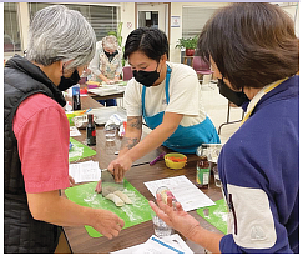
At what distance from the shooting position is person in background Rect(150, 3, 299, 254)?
0.79 metres

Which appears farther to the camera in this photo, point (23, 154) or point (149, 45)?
A: point (149, 45)

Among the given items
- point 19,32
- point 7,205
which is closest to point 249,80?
point 7,205

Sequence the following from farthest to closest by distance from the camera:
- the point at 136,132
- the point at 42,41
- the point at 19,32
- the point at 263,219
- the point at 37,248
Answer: the point at 19,32 < the point at 136,132 < the point at 37,248 < the point at 42,41 < the point at 263,219

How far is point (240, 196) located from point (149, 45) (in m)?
1.26

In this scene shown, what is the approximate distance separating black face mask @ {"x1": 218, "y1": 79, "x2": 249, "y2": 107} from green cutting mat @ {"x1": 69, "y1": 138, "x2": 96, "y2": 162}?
4.42 feet

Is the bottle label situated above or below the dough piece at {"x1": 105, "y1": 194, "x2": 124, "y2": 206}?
above

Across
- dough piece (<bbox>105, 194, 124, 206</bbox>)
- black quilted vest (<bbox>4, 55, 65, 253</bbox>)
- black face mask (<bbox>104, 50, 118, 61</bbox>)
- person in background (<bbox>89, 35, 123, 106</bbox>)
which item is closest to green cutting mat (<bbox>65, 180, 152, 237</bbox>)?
dough piece (<bbox>105, 194, 124, 206</bbox>)

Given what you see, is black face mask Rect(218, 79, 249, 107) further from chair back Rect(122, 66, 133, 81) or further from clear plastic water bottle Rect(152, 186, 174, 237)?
chair back Rect(122, 66, 133, 81)

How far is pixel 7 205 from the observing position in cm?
112

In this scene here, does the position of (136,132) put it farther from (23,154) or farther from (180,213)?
(23,154)

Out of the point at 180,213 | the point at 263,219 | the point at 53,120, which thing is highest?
the point at 53,120

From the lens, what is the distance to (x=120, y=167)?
1769mm

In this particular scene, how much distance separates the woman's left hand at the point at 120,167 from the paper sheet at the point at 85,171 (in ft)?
0.50

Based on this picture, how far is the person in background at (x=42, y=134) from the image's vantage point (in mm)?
975
